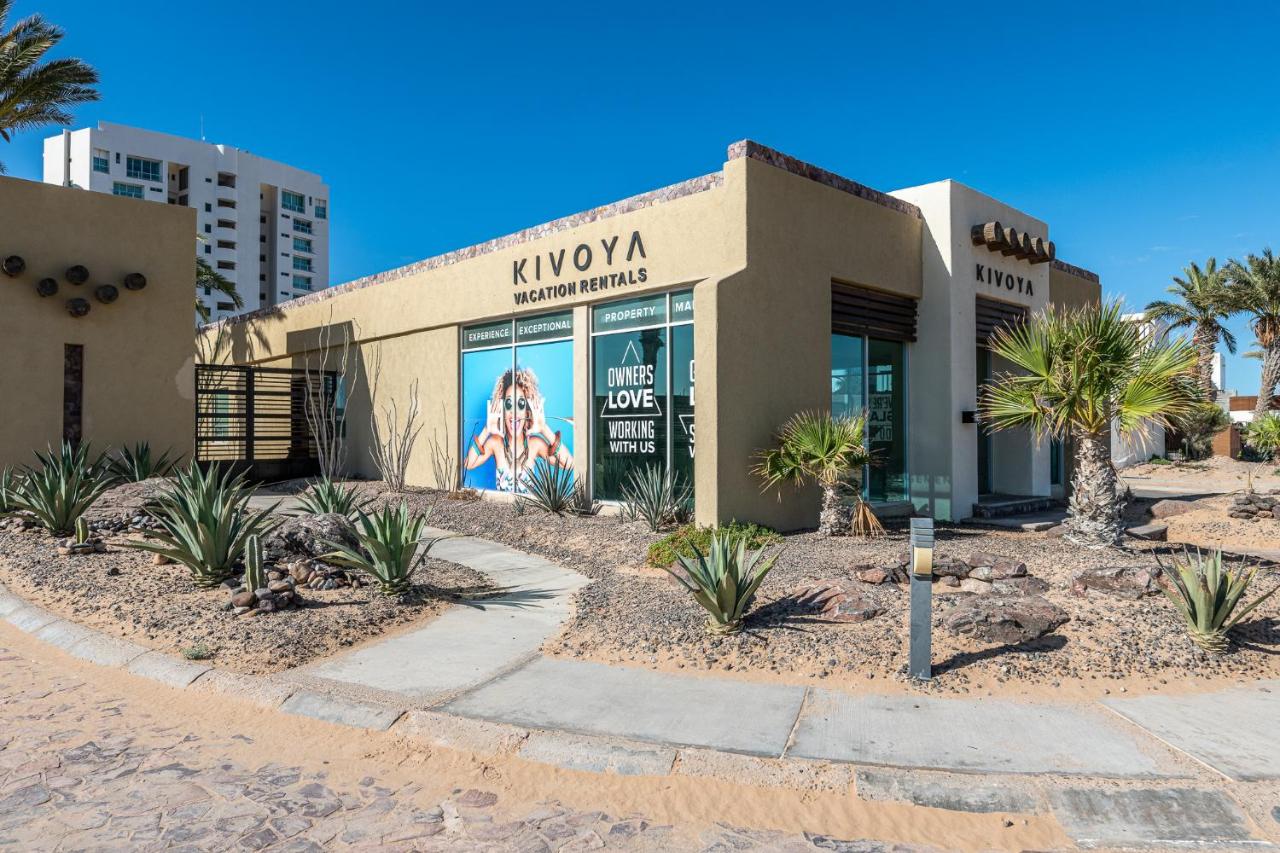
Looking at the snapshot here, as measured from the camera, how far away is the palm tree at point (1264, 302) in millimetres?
31453

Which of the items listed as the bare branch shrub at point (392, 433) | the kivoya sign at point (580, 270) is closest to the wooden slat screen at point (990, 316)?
the kivoya sign at point (580, 270)

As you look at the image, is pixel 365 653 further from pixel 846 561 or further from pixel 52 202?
pixel 52 202

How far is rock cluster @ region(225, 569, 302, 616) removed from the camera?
662 centimetres

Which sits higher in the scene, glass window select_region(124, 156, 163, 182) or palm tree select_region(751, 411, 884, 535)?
glass window select_region(124, 156, 163, 182)

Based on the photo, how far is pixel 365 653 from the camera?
6.03 metres

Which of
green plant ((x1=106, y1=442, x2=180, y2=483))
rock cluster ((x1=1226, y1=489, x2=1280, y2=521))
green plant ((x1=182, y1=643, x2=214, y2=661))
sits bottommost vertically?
green plant ((x1=182, y1=643, x2=214, y2=661))

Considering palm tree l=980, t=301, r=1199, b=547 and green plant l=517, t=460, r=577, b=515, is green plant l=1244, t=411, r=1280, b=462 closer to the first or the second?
palm tree l=980, t=301, r=1199, b=547

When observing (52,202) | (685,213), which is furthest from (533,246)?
(52,202)

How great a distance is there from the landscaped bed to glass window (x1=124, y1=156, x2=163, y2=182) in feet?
244

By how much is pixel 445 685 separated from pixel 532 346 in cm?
915

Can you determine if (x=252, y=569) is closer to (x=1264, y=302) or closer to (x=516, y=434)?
(x=516, y=434)

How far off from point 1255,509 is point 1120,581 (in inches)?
312

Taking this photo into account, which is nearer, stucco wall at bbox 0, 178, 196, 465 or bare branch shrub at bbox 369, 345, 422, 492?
stucco wall at bbox 0, 178, 196, 465

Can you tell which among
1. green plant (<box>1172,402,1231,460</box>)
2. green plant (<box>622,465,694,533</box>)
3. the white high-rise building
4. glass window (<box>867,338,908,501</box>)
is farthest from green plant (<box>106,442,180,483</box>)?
the white high-rise building
